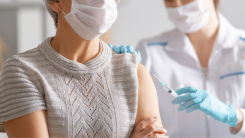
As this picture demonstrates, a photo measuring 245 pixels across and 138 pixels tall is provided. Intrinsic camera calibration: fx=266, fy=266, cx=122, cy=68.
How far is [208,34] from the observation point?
6.29 ft

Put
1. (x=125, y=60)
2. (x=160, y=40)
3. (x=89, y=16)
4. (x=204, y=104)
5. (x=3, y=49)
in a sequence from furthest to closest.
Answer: (x=3, y=49) < (x=160, y=40) < (x=204, y=104) < (x=125, y=60) < (x=89, y=16)

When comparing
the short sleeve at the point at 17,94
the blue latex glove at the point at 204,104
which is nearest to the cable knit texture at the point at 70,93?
the short sleeve at the point at 17,94

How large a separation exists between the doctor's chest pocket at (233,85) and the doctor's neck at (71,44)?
1026 millimetres

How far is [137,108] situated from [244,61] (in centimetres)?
99

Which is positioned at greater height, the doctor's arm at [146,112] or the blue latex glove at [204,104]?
the doctor's arm at [146,112]

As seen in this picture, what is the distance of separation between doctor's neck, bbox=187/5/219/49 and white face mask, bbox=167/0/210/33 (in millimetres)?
52

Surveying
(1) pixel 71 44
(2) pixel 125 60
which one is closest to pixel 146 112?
(2) pixel 125 60

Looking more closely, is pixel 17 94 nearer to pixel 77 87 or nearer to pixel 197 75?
pixel 77 87

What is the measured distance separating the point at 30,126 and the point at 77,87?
23cm

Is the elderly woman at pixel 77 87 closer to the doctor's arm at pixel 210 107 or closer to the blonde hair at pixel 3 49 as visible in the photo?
the doctor's arm at pixel 210 107

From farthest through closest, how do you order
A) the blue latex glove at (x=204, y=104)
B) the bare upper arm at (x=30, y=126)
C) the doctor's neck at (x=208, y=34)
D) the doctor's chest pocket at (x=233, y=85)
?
the doctor's neck at (x=208, y=34), the doctor's chest pocket at (x=233, y=85), the blue latex glove at (x=204, y=104), the bare upper arm at (x=30, y=126)

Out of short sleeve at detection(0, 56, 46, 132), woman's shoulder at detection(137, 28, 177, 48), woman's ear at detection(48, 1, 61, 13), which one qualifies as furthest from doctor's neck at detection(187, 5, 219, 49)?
short sleeve at detection(0, 56, 46, 132)

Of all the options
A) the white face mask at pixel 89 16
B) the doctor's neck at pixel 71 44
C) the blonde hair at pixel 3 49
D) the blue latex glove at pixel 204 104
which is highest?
the white face mask at pixel 89 16

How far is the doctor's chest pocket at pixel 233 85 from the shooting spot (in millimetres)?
1748
